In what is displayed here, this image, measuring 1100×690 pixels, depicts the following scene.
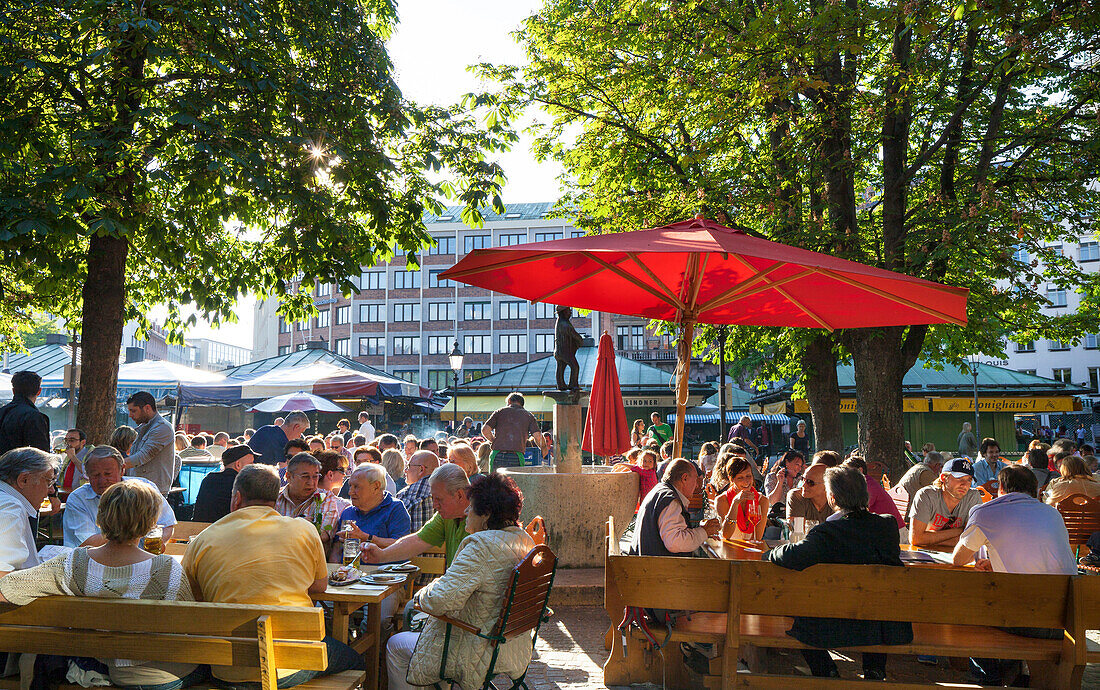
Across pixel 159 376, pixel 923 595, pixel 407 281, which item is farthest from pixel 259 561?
pixel 407 281

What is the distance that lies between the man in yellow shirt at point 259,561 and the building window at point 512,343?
5627 cm

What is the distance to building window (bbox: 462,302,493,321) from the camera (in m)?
61.2

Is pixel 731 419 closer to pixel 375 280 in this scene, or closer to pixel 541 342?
pixel 541 342

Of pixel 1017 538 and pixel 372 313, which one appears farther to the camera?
pixel 372 313

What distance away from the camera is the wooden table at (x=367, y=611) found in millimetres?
4047

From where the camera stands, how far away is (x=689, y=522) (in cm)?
516

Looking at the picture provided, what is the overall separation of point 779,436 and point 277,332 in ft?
170

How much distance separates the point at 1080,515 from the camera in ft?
26.1

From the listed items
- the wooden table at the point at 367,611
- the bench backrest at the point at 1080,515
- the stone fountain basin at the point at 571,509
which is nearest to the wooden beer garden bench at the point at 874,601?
the wooden table at the point at 367,611

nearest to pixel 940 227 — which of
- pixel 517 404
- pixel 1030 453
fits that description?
pixel 1030 453

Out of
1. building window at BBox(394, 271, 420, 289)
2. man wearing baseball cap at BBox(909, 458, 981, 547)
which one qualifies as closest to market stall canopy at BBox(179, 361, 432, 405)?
man wearing baseball cap at BBox(909, 458, 981, 547)

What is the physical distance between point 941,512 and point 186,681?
18.7ft

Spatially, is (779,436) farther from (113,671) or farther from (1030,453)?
(113,671)

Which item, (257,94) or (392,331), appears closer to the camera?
(257,94)
